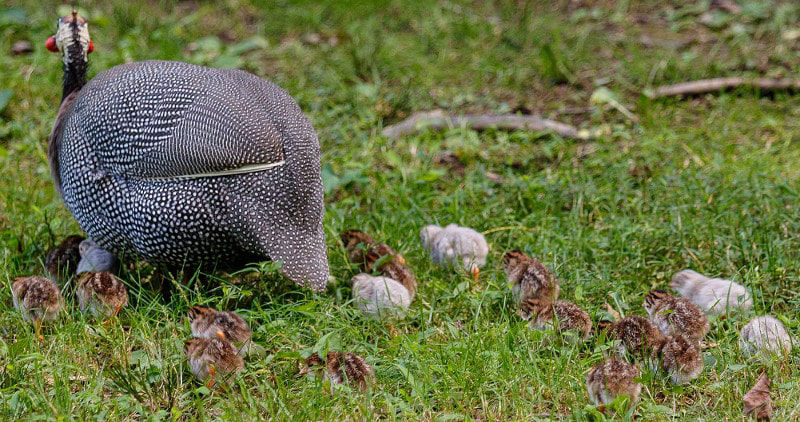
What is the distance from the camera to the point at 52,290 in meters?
3.51

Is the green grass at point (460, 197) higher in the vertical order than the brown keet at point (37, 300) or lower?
lower

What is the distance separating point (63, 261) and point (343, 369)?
154 cm

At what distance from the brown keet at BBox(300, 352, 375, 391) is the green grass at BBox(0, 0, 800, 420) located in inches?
2.4

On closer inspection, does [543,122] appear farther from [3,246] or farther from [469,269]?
[3,246]

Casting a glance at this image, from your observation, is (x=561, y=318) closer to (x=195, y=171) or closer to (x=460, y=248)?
(x=460, y=248)

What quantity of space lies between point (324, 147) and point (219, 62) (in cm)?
128

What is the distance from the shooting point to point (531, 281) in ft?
11.9

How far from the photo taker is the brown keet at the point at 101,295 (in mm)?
3516

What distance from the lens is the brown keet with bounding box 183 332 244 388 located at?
3.11 m

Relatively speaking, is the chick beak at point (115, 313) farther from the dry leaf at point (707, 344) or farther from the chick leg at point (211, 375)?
the dry leaf at point (707, 344)

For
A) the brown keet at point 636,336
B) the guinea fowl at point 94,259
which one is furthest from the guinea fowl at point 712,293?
the guinea fowl at point 94,259

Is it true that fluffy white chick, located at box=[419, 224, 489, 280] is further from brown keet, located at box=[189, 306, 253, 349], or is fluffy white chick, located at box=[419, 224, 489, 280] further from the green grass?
brown keet, located at box=[189, 306, 253, 349]

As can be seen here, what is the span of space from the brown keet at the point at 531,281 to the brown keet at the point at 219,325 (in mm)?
1064

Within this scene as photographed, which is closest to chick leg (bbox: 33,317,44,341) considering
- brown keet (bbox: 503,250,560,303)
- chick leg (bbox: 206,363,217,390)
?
chick leg (bbox: 206,363,217,390)
